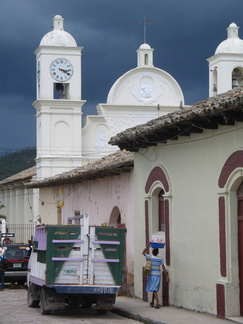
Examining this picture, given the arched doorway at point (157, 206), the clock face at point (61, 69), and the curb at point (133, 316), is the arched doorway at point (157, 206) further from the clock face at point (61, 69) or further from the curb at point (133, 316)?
the clock face at point (61, 69)

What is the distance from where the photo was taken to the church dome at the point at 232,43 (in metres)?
52.8

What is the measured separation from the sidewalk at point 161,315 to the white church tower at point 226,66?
33147 millimetres

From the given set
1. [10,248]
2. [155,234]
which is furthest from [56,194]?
[155,234]

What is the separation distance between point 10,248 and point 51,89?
23.9m

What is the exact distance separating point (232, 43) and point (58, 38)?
11044 millimetres

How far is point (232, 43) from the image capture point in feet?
175

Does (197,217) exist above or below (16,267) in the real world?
above

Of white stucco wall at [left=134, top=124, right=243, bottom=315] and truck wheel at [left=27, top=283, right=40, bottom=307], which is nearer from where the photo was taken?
white stucco wall at [left=134, top=124, right=243, bottom=315]

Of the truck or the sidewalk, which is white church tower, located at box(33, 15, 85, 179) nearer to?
the sidewalk

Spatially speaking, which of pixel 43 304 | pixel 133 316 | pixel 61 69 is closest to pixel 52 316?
pixel 43 304

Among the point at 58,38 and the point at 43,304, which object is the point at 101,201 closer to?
the point at 43,304

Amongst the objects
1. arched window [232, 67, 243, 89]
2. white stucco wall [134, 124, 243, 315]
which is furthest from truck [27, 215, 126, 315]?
arched window [232, 67, 243, 89]

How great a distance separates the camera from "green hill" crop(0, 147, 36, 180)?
321ft

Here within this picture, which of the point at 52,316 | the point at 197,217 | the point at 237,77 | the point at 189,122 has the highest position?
the point at 237,77
